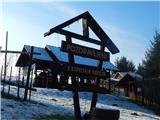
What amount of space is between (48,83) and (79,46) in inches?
95.4

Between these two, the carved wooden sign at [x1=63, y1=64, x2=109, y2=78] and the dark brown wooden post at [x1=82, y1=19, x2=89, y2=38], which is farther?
the dark brown wooden post at [x1=82, y1=19, x2=89, y2=38]

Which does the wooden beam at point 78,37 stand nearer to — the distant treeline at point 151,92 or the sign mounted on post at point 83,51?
the sign mounted on post at point 83,51

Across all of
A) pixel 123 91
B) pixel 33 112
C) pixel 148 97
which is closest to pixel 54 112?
pixel 33 112

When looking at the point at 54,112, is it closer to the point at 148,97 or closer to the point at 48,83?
the point at 48,83

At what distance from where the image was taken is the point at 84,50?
14.5 meters

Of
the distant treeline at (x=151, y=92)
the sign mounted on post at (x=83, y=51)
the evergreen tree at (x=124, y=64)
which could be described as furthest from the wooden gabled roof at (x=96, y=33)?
the evergreen tree at (x=124, y=64)

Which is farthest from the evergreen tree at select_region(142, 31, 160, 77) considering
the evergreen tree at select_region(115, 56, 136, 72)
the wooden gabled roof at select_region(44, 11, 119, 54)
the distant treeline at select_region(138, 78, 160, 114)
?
the wooden gabled roof at select_region(44, 11, 119, 54)

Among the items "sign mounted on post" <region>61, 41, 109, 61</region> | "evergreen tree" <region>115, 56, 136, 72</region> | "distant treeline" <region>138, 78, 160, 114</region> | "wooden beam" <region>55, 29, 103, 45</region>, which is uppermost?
"evergreen tree" <region>115, 56, 136, 72</region>

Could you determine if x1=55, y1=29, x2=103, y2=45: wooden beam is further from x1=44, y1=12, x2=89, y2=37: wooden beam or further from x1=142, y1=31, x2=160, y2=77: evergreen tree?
x1=142, y1=31, x2=160, y2=77: evergreen tree

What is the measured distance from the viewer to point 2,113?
53.6ft

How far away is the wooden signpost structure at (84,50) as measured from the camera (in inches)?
545

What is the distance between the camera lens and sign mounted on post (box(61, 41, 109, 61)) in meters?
13.7

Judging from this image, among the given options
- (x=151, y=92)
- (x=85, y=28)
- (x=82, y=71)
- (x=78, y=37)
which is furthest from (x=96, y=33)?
(x=151, y=92)

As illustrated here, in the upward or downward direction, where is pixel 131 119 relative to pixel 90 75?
downward
